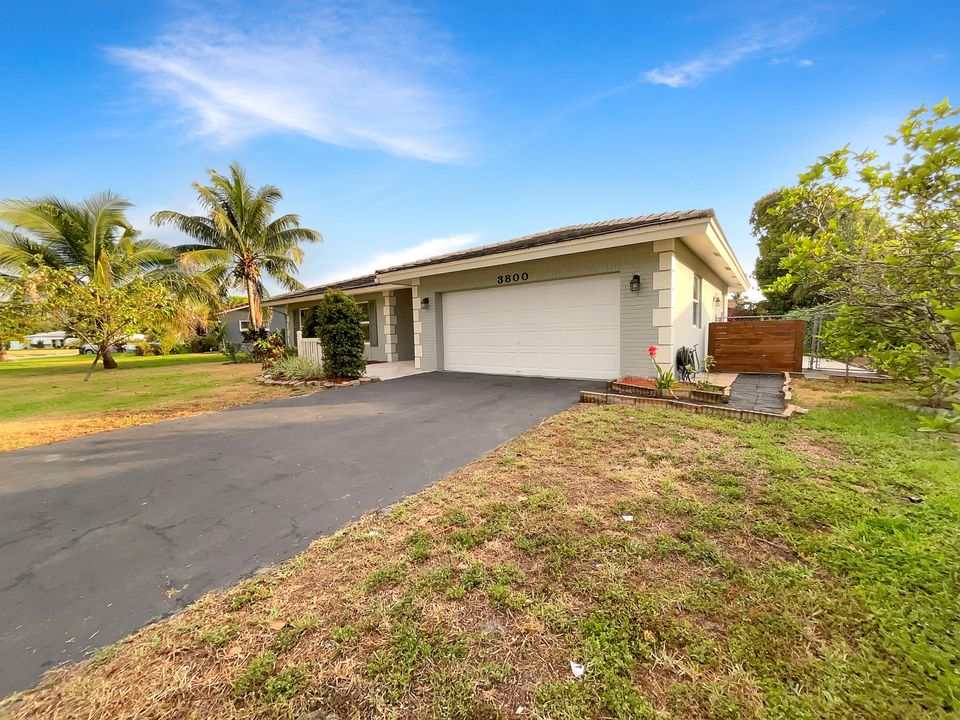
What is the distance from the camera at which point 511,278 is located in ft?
31.7

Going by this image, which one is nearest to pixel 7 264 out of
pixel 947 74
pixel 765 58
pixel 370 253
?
pixel 370 253

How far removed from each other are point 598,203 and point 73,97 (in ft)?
50.8

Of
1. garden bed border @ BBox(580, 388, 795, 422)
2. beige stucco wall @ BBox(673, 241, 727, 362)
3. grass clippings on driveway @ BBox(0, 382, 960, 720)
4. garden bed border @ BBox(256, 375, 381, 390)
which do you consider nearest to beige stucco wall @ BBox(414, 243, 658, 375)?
beige stucco wall @ BBox(673, 241, 727, 362)

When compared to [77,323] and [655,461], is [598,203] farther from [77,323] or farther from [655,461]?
[77,323]

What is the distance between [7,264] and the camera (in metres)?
14.6

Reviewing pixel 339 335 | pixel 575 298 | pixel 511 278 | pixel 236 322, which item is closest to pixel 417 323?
pixel 339 335

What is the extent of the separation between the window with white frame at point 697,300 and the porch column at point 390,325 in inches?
401

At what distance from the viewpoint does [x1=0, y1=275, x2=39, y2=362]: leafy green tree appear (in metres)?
12.0

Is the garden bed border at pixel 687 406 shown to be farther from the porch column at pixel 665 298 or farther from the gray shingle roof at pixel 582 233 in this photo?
the gray shingle roof at pixel 582 233

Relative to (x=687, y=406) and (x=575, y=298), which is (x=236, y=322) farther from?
(x=687, y=406)

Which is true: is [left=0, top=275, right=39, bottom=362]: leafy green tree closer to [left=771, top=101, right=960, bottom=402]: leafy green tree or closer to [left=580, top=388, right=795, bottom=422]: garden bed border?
[left=580, top=388, right=795, bottom=422]: garden bed border

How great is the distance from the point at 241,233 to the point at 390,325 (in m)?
10.0

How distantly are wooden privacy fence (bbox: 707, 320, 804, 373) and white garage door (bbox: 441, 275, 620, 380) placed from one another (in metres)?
4.74

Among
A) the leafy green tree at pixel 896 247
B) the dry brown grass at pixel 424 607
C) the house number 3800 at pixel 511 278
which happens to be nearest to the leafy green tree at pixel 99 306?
the house number 3800 at pixel 511 278
